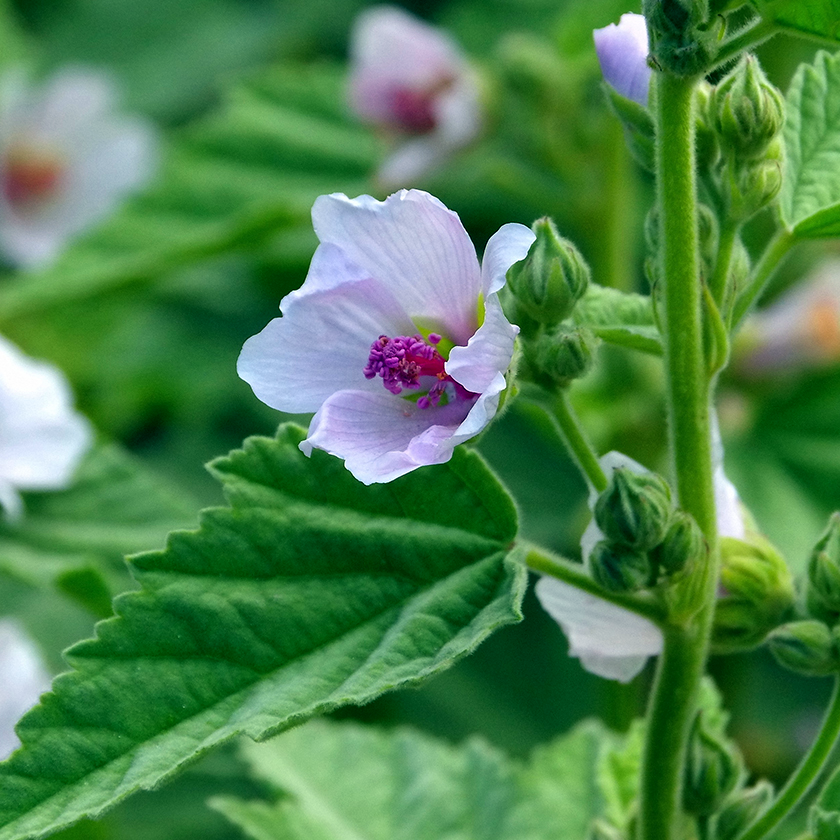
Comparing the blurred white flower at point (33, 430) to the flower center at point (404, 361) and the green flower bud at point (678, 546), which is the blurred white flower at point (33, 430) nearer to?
the flower center at point (404, 361)

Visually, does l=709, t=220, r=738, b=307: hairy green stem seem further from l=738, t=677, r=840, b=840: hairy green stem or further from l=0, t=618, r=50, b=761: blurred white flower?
l=0, t=618, r=50, b=761: blurred white flower

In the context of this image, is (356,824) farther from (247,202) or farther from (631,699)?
(247,202)

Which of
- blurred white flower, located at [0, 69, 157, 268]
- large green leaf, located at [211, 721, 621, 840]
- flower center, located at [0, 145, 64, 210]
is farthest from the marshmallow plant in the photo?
flower center, located at [0, 145, 64, 210]

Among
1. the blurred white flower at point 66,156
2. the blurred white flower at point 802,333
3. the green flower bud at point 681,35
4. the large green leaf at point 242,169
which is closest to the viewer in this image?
the green flower bud at point 681,35

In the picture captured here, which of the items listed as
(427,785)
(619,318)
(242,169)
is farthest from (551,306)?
(242,169)

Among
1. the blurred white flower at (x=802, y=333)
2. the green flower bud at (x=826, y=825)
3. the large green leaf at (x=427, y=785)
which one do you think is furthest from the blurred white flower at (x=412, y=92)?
→ the green flower bud at (x=826, y=825)

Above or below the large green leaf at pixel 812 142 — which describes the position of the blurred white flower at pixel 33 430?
above

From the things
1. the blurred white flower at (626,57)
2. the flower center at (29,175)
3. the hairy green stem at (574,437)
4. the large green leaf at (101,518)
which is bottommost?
the hairy green stem at (574,437)
